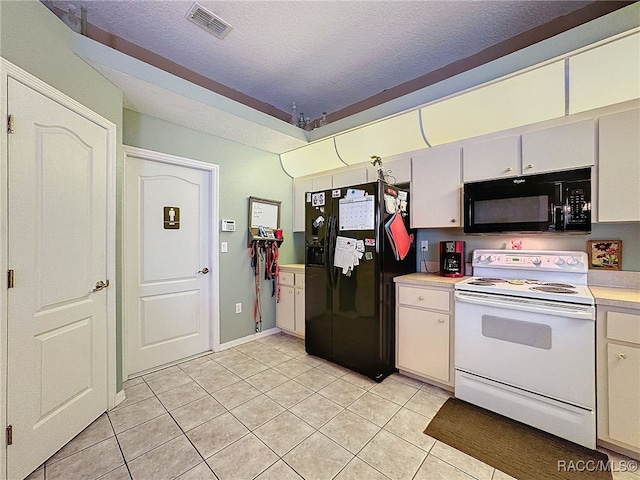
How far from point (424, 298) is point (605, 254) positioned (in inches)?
51.9

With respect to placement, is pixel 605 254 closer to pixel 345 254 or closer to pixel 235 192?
pixel 345 254

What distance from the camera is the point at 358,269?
2488 millimetres

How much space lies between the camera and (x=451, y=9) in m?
1.95

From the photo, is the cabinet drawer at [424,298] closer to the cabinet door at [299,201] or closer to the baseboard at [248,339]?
the cabinet door at [299,201]

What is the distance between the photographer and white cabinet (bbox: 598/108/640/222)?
5.60 feet

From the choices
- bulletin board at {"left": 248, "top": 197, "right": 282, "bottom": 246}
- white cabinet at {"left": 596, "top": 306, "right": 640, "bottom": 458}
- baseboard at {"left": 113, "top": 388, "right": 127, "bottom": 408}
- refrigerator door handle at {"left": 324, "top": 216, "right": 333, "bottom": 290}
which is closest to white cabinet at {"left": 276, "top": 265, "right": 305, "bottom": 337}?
bulletin board at {"left": 248, "top": 197, "right": 282, "bottom": 246}

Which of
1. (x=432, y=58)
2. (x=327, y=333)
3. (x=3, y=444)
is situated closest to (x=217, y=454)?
(x=3, y=444)

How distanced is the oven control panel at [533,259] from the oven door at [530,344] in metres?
0.57

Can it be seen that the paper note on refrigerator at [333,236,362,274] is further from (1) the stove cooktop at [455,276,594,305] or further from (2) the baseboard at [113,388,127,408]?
(2) the baseboard at [113,388,127,408]

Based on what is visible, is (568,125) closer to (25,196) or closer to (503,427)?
(503,427)

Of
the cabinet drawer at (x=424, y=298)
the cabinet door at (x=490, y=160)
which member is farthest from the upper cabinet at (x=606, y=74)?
the cabinet drawer at (x=424, y=298)

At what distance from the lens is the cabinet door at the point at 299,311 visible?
335 cm

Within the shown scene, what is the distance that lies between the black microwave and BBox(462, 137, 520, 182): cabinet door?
60 millimetres

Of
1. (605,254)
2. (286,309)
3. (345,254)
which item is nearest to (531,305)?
(605,254)
